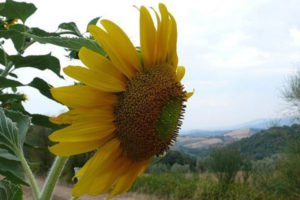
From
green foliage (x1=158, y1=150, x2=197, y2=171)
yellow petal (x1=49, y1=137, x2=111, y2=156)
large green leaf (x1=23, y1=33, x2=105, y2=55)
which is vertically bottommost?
green foliage (x1=158, y1=150, x2=197, y2=171)

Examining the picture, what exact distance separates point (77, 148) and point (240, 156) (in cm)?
827

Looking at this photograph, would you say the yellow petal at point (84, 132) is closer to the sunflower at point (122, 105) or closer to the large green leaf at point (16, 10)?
the sunflower at point (122, 105)

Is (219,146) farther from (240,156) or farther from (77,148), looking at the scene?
(77,148)

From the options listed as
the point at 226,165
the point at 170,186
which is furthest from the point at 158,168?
the point at 226,165

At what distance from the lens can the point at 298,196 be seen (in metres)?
6.88

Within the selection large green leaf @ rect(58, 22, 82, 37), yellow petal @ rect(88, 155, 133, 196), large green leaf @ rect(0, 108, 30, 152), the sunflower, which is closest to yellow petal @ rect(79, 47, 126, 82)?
the sunflower

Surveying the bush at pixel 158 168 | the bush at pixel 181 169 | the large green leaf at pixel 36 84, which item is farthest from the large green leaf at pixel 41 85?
the bush at pixel 158 168

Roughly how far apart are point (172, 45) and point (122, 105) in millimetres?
106

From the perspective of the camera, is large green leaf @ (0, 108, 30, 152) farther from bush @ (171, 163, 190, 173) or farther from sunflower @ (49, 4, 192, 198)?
bush @ (171, 163, 190, 173)

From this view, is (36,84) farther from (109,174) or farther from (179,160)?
(179,160)

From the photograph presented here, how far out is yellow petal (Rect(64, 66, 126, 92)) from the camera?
51 cm

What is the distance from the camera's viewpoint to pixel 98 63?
1.78 feet

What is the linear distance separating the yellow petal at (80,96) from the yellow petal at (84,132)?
0.08 ft

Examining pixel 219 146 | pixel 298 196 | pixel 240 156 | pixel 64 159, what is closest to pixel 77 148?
pixel 64 159
